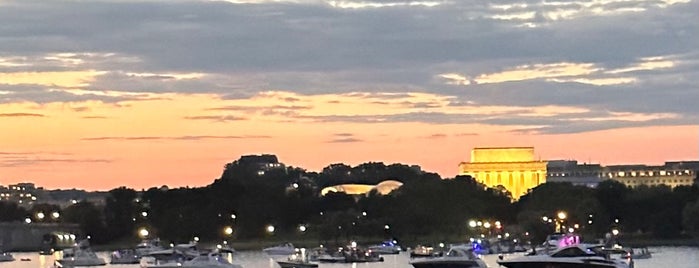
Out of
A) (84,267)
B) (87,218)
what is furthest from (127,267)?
(87,218)

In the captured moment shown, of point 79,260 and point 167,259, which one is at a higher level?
point 79,260

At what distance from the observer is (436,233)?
176m

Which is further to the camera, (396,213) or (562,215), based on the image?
(396,213)

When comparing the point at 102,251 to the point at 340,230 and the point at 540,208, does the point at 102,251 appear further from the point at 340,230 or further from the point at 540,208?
the point at 540,208

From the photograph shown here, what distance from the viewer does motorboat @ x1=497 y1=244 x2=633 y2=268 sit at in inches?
2899

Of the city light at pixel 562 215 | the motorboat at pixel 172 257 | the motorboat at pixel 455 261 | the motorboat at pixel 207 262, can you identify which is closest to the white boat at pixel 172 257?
the motorboat at pixel 172 257

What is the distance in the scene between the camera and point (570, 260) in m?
73.9

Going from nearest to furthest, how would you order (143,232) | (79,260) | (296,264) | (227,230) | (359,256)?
(296,264) → (79,260) → (359,256) → (227,230) → (143,232)

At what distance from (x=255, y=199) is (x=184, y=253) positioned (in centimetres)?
8006

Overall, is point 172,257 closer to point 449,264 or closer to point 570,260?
point 449,264

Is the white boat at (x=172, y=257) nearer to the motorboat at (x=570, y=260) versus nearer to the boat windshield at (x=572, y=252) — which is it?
the motorboat at (x=570, y=260)

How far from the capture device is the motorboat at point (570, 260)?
73.6 m

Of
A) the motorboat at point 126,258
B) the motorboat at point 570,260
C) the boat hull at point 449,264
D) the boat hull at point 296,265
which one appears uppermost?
the motorboat at point 126,258

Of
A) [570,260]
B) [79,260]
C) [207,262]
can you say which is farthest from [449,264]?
[79,260]
